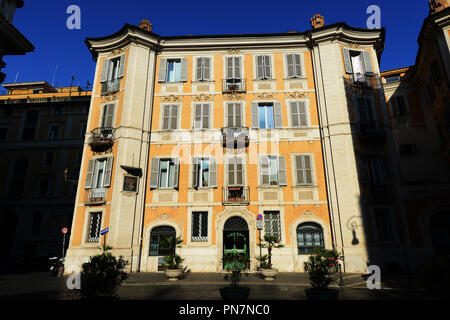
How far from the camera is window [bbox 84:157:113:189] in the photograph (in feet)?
56.3

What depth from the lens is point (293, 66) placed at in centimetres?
1986

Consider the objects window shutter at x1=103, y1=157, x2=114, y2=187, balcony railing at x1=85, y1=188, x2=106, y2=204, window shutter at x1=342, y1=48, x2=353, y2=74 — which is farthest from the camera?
window shutter at x1=342, y1=48, x2=353, y2=74

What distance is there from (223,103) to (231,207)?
749 centimetres

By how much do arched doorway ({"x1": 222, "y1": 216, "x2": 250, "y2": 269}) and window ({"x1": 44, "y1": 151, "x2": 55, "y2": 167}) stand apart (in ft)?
81.3

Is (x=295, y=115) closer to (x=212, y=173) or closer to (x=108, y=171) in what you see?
(x=212, y=173)

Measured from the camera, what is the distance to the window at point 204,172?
693 inches

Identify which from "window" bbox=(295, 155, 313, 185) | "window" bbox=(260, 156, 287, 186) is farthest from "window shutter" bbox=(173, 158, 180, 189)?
"window" bbox=(295, 155, 313, 185)

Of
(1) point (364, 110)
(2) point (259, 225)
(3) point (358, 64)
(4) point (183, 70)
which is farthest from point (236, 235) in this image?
(3) point (358, 64)

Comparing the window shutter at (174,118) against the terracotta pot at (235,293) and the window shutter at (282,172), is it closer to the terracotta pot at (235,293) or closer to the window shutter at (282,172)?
the window shutter at (282,172)

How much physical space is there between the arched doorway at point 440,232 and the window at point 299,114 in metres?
9.73

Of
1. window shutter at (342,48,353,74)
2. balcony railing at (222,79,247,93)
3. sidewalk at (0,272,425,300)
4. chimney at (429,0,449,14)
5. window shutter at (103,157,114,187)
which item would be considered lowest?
sidewalk at (0,272,425,300)

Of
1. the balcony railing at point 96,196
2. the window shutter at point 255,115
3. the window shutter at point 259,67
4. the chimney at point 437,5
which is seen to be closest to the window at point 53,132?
the balcony railing at point 96,196

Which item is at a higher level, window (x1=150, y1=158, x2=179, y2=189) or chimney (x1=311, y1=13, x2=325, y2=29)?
chimney (x1=311, y1=13, x2=325, y2=29)

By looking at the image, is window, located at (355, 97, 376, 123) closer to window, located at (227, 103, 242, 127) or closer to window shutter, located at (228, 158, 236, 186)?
window, located at (227, 103, 242, 127)
